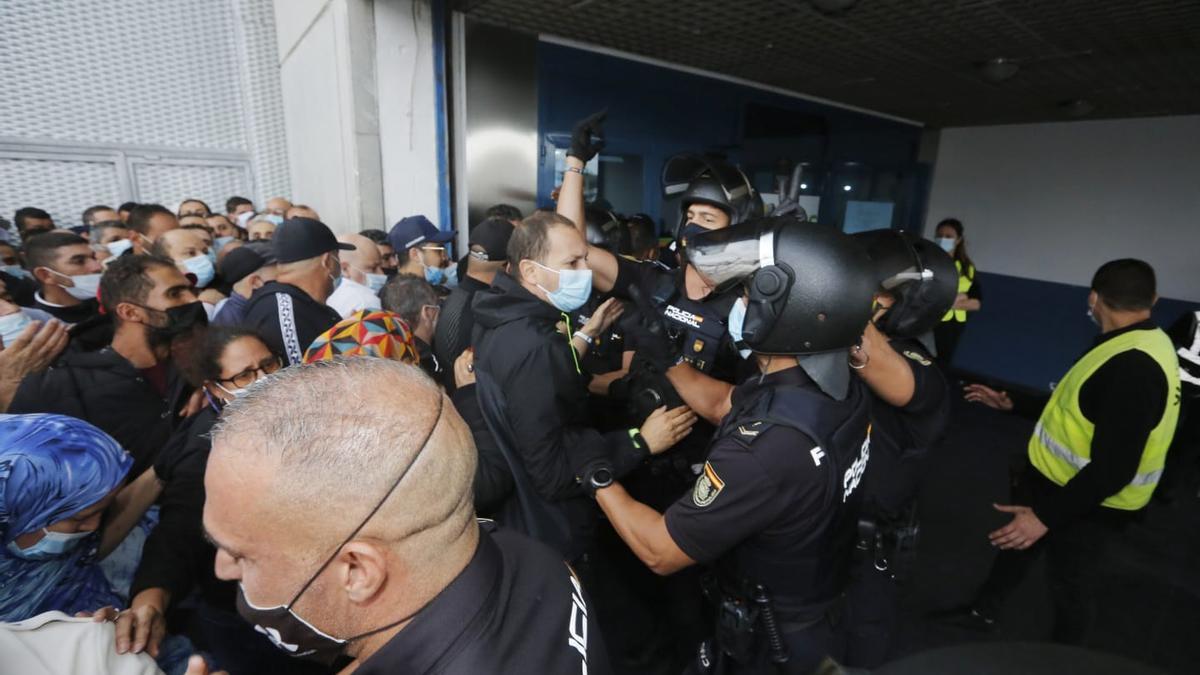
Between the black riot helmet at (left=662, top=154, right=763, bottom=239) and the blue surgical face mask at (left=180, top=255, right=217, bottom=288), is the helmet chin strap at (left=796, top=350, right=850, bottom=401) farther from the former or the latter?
the blue surgical face mask at (left=180, top=255, right=217, bottom=288)

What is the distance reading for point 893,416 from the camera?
1.80 metres

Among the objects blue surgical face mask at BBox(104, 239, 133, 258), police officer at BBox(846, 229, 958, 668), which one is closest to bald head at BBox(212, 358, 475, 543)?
police officer at BBox(846, 229, 958, 668)

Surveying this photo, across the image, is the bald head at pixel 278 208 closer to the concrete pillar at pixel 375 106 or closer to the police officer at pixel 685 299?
the concrete pillar at pixel 375 106

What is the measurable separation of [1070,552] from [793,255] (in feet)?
7.27

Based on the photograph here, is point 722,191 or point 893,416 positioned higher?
point 722,191

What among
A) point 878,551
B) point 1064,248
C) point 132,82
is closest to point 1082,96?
point 1064,248

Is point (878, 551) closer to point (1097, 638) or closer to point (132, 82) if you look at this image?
point (1097, 638)

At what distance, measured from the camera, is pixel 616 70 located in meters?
5.21

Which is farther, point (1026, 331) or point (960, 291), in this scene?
point (1026, 331)

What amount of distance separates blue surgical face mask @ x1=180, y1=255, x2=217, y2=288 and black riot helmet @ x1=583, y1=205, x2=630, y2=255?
2.49 m

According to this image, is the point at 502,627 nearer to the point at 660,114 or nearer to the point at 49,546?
the point at 49,546

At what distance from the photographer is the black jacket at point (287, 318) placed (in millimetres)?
2338

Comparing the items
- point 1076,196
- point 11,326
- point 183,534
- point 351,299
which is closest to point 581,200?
point 351,299

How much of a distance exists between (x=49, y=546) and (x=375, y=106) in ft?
12.0
